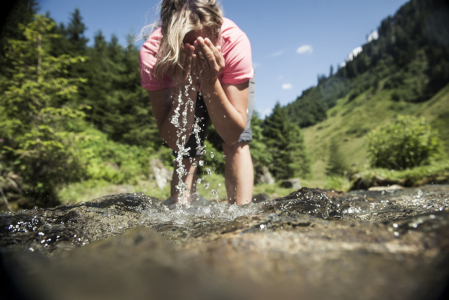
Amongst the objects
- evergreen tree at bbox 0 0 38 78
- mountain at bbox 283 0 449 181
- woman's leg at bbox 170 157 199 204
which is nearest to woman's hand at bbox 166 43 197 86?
woman's leg at bbox 170 157 199 204

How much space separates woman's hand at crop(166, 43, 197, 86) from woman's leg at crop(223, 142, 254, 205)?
93cm

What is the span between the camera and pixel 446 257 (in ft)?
1.87

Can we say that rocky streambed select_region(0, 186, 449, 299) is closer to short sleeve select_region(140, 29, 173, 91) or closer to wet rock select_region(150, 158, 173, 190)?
short sleeve select_region(140, 29, 173, 91)

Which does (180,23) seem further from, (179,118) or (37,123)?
(37,123)

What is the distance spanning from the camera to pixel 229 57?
226cm

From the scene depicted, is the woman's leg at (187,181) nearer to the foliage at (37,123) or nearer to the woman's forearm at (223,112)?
the woman's forearm at (223,112)

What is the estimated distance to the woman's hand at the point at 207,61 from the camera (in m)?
1.96

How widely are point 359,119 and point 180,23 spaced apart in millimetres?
67320

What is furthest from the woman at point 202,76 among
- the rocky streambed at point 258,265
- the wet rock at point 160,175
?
the wet rock at point 160,175

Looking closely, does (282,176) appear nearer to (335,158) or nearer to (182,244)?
(335,158)

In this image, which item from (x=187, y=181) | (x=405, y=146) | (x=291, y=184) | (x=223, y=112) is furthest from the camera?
(x=291, y=184)

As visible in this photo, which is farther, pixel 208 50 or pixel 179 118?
pixel 179 118

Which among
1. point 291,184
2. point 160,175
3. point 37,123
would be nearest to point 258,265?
point 37,123

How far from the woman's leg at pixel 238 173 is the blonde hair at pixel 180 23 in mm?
1094
